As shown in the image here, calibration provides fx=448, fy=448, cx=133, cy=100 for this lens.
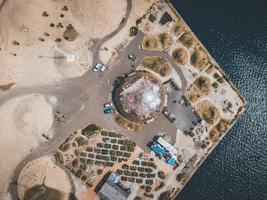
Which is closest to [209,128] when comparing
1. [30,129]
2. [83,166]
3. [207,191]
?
[207,191]

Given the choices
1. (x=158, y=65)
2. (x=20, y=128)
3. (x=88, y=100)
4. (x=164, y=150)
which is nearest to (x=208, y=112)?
(x=164, y=150)

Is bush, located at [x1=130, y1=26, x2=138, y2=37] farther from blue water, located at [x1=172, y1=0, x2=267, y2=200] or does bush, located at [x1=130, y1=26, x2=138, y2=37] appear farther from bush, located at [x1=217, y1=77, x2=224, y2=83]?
bush, located at [x1=217, y1=77, x2=224, y2=83]

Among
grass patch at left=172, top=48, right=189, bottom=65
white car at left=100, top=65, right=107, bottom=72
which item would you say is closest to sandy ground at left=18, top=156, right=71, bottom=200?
white car at left=100, top=65, right=107, bottom=72

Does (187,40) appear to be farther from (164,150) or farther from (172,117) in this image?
(164,150)

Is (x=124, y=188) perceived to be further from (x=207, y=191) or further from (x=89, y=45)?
(x=89, y=45)

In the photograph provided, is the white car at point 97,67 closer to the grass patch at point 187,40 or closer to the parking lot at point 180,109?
the parking lot at point 180,109

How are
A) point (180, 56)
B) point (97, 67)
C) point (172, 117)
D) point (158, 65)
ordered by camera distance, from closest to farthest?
point (97, 67) → point (172, 117) → point (158, 65) → point (180, 56)
